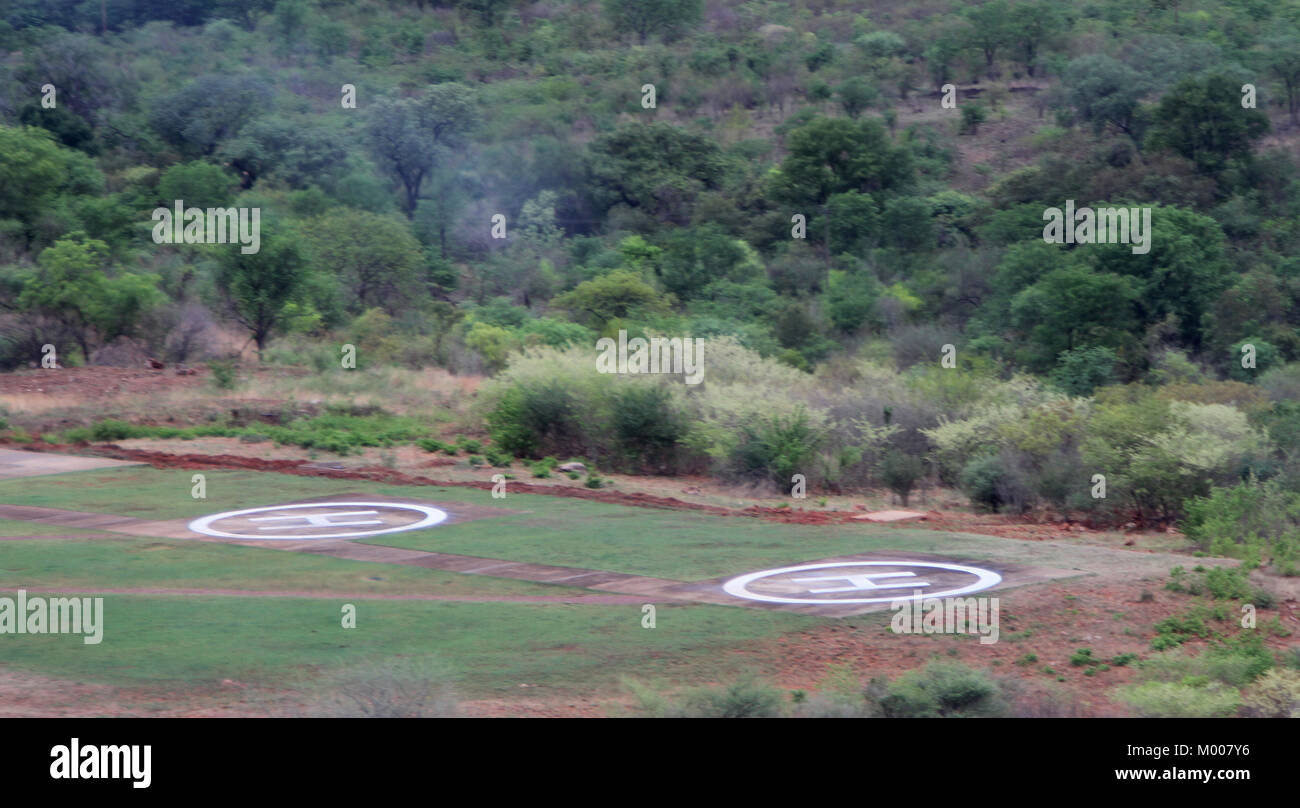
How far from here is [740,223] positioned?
5050 cm

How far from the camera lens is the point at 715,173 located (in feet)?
184

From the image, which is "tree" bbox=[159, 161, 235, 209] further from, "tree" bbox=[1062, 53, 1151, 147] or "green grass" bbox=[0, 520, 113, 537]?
"tree" bbox=[1062, 53, 1151, 147]

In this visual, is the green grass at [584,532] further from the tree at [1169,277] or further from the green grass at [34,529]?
the tree at [1169,277]

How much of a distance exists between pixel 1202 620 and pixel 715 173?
146 ft

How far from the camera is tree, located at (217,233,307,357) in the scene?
34312 mm

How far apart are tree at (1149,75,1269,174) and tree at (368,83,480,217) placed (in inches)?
1135

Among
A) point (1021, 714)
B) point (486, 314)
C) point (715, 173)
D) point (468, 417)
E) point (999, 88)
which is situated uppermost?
point (999, 88)

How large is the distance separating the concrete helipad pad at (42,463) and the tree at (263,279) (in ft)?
37.5

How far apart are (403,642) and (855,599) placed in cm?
467

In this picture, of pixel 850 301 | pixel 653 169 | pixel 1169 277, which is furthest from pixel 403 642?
pixel 653 169

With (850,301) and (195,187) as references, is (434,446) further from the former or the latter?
(195,187)

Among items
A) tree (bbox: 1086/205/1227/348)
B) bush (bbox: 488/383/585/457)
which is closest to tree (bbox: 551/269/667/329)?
bush (bbox: 488/383/585/457)
